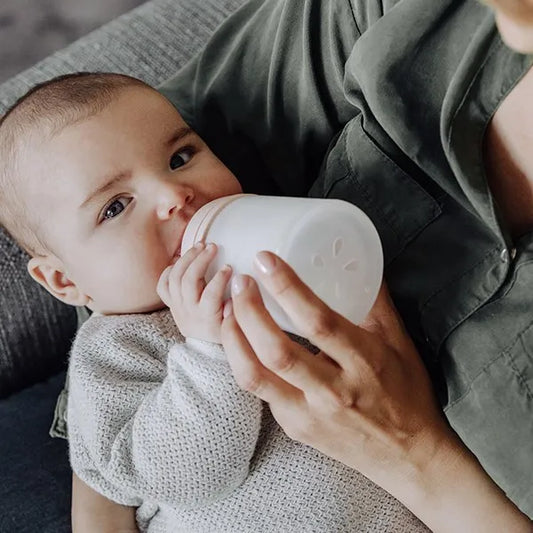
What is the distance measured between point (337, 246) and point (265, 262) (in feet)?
0.28

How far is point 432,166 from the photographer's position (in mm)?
868

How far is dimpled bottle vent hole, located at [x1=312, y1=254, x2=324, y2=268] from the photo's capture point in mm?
751

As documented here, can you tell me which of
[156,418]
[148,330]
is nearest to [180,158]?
[148,330]

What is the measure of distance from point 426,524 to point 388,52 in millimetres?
509

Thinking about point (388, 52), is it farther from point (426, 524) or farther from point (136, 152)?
point (426, 524)

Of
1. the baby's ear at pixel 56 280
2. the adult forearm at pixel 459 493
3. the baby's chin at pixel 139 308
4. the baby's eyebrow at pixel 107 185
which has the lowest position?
the adult forearm at pixel 459 493

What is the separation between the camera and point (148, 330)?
39.2 inches

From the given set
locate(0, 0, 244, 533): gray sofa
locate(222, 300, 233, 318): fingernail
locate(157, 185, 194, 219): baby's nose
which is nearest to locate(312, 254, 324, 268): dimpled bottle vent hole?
locate(222, 300, 233, 318): fingernail

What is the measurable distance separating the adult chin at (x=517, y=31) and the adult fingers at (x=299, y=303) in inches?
9.7

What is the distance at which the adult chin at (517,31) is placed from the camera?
2.00 feet

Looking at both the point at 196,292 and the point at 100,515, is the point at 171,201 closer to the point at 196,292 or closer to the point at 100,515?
the point at 196,292

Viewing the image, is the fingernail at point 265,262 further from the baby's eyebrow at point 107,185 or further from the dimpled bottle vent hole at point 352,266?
the baby's eyebrow at point 107,185

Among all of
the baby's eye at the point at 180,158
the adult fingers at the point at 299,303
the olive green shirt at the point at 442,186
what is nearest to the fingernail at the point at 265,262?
the adult fingers at the point at 299,303

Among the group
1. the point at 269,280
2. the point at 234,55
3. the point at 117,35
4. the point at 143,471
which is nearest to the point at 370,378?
the point at 269,280
